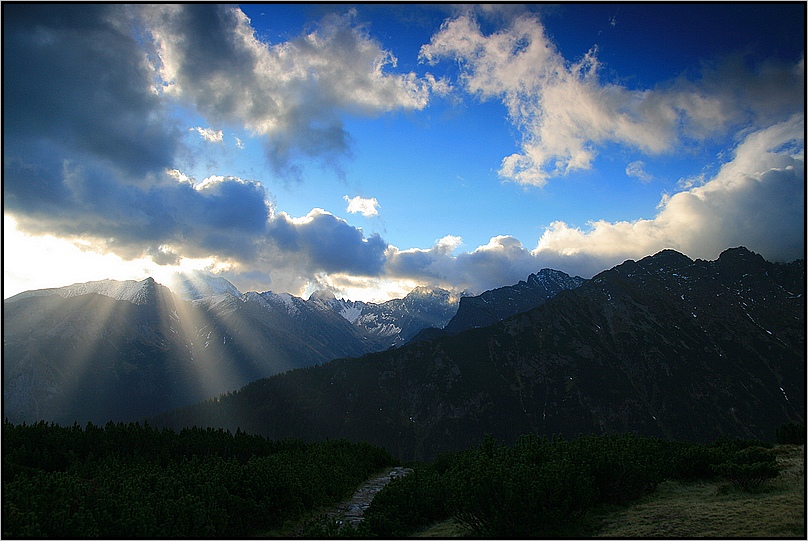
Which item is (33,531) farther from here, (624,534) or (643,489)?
(643,489)

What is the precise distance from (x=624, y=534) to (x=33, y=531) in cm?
1480

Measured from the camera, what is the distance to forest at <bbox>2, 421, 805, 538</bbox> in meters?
10.8

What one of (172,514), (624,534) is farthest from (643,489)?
(172,514)

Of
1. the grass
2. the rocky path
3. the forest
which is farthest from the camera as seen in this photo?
the rocky path

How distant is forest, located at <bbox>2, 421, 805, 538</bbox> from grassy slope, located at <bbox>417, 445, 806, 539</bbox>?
0.52 meters

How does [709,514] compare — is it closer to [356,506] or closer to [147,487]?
[356,506]

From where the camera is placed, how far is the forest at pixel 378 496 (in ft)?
35.3

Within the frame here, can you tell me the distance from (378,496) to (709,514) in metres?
11.7

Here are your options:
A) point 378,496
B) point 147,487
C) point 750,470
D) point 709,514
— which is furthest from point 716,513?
point 147,487

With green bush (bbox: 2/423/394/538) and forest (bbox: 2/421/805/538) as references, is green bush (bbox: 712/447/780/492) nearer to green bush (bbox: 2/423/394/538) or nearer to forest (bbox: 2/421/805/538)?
forest (bbox: 2/421/805/538)

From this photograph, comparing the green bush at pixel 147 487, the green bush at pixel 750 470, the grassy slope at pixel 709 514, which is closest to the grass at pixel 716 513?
the grassy slope at pixel 709 514

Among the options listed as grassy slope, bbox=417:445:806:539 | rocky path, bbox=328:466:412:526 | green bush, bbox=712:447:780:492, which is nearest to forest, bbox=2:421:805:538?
green bush, bbox=712:447:780:492

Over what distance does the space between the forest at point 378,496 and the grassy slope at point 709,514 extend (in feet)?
1.71

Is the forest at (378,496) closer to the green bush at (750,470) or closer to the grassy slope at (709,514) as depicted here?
the green bush at (750,470)
